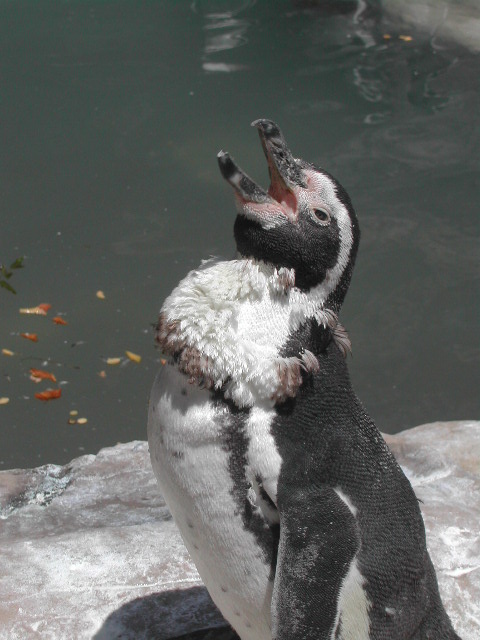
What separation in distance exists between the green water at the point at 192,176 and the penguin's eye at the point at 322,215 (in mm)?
2610

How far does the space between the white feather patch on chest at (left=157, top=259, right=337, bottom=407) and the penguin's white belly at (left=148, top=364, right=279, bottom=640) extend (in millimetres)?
63

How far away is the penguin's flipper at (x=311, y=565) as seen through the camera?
191 cm

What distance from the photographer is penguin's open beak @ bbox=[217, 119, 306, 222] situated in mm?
1990

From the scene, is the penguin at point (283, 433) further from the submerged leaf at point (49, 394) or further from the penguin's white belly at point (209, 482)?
the submerged leaf at point (49, 394)

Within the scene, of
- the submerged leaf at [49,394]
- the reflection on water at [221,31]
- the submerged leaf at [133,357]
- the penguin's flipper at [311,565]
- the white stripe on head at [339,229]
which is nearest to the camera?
the penguin's flipper at [311,565]

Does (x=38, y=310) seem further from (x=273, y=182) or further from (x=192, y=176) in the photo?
(x=273, y=182)

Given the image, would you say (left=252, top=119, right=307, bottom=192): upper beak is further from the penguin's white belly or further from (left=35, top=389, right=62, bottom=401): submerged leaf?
(left=35, top=389, right=62, bottom=401): submerged leaf

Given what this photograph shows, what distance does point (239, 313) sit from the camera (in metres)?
2.00

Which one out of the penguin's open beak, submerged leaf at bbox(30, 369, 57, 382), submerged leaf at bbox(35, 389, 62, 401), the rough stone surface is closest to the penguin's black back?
the penguin's open beak

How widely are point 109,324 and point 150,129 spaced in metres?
3.02

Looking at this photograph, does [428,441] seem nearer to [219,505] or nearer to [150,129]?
[219,505]

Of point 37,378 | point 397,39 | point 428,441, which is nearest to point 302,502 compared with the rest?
point 428,441

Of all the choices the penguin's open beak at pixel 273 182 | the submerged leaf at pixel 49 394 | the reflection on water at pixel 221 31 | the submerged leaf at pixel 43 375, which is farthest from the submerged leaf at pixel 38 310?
the reflection on water at pixel 221 31

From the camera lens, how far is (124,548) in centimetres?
279
